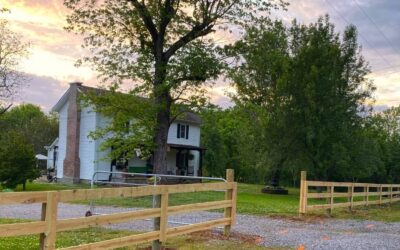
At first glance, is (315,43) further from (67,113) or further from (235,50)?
(67,113)

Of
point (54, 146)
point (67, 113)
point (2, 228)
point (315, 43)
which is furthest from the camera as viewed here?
point (54, 146)

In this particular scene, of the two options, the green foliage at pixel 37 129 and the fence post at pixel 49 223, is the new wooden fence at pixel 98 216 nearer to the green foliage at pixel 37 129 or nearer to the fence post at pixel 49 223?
the fence post at pixel 49 223

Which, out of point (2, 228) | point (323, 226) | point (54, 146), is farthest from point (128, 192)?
point (54, 146)

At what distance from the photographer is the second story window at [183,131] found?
44728 millimetres

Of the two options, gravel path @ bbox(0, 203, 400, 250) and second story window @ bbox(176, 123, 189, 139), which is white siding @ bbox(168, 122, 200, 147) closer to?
second story window @ bbox(176, 123, 189, 139)

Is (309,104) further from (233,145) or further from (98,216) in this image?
(233,145)

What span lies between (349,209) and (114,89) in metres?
12.6

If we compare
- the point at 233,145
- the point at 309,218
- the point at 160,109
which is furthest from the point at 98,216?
the point at 233,145

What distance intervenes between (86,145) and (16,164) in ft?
39.4

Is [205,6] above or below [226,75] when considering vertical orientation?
above

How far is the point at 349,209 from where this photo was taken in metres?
20.3

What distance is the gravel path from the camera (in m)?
10.5

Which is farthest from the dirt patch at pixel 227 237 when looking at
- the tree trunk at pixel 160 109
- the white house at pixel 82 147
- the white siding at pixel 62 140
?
the white siding at pixel 62 140

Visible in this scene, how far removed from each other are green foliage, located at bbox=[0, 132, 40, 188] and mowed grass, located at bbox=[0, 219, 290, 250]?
1794cm
